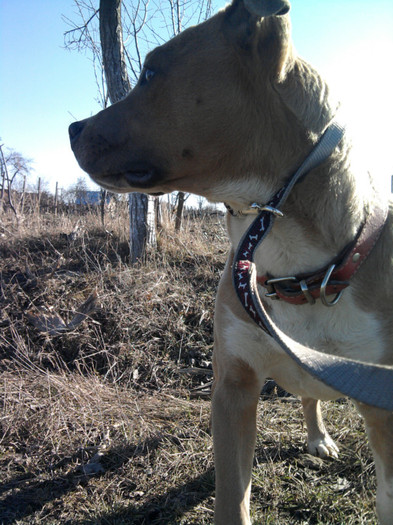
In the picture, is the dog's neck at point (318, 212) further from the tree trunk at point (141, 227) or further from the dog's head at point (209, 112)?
the tree trunk at point (141, 227)

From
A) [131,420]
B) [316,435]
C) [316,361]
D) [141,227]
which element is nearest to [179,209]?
[141,227]

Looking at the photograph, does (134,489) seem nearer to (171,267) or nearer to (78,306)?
(78,306)

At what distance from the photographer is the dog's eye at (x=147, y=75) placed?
205 cm

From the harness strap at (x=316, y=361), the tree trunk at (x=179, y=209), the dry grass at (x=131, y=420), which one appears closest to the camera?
the harness strap at (x=316, y=361)

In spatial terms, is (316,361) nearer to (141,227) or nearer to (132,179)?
(132,179)

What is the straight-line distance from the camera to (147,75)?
2066 millimetres

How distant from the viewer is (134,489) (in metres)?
2.51

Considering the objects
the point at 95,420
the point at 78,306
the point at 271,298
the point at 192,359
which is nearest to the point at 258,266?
the point at 271,298

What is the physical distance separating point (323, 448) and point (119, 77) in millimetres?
5029

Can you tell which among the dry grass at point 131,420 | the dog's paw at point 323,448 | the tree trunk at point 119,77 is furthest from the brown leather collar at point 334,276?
the tree trunk at point 119,77

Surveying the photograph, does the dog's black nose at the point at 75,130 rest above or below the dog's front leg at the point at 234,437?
above

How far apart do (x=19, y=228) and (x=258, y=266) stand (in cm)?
556

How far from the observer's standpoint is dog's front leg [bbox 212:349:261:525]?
2.00 meters

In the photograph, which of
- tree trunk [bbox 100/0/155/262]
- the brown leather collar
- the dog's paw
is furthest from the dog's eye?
tree trunk [bbox 100/0/155/262]
